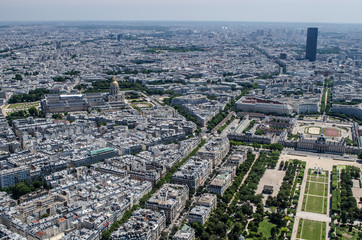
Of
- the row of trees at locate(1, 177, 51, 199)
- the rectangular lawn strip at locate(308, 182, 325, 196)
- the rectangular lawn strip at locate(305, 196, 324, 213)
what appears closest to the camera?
the rectangular lawn strip at locate(305, 196, 324, 213)

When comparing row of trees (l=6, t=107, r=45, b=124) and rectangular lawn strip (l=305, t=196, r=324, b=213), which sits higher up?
row of trees (l=6, t=107, r=45, b=124)

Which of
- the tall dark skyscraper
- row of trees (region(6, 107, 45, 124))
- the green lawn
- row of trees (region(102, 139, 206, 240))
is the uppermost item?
→ the tall dark skyscraper

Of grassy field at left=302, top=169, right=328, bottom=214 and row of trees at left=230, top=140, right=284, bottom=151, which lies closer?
grassy field at left=302, top=169, right=328, bottom=214

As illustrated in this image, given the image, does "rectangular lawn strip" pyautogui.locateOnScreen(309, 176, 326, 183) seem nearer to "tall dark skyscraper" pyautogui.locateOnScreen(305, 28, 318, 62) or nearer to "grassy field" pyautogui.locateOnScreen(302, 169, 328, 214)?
"grassy field" pyautogui.locateOnScreen(302, 169, 328, 214)

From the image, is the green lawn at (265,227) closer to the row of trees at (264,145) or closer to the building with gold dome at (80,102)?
the row of trees at (264,145)

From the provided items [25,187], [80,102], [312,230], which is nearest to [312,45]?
[80,102]

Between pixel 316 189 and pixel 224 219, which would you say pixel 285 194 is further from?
pixel 224 219

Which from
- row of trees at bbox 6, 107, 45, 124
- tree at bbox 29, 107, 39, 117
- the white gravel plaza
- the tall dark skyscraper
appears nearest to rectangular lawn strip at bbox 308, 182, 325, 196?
the white gravel plaza

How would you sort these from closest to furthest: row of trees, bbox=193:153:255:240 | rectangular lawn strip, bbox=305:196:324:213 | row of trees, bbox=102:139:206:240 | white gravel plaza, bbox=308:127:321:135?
1. row of trees, bbox=102:139:206:240
2. row of trees, bbox=193:153:255:240
3. rectangular lawn strip, bbox=305:196:324:213
4. white gravel plaza, bbox=308:127:321:135

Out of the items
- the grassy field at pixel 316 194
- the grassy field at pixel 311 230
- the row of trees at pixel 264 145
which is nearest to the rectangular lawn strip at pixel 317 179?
the grassy field at pixel 316 194
